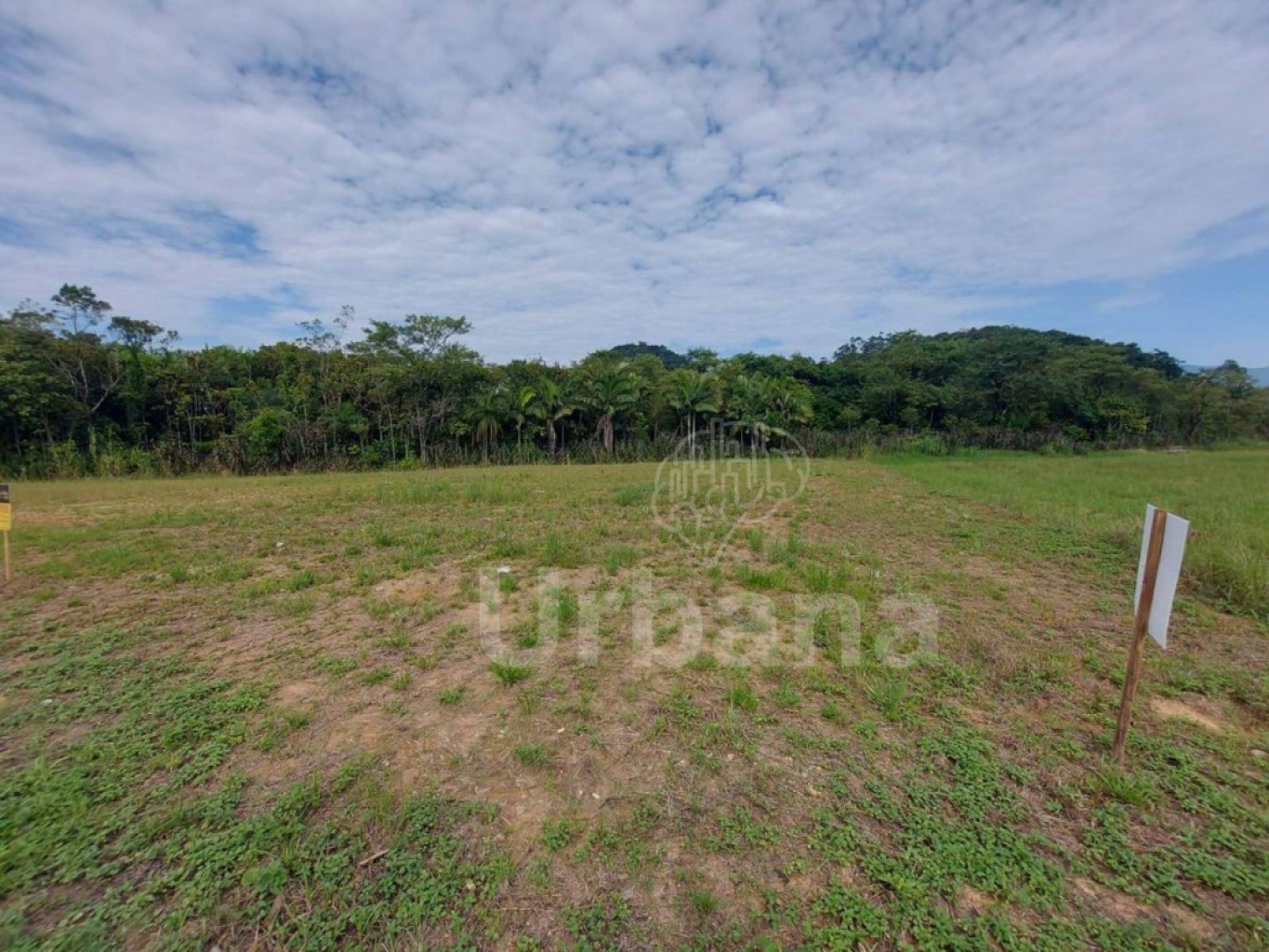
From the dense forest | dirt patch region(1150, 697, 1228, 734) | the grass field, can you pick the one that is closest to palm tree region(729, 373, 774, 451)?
the dense forest

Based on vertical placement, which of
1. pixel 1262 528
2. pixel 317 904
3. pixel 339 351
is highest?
pixel 339 351

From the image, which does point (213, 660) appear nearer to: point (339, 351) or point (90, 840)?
point (90, 840)

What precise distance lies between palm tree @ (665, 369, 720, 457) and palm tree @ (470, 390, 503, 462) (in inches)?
307

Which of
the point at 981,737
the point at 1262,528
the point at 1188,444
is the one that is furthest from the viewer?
the point at 1188,444

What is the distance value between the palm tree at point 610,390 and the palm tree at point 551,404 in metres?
1.06

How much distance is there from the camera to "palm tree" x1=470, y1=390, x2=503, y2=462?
21.9 meters

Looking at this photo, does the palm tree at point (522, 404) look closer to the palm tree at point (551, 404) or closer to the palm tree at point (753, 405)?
the palm tree at point (551, 404)

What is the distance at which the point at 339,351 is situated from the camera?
21.7m

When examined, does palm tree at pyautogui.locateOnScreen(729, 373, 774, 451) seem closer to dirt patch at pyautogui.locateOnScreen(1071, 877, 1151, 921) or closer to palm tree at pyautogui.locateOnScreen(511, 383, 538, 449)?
palm tree at pyautogui.locateOnScreen(511, 383, 538, 449)

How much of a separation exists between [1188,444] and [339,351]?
4781 centimetres

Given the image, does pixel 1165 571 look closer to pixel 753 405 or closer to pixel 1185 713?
pixel 1185 713

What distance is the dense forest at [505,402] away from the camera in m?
17.2

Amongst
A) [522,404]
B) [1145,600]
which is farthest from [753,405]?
[1145,600]

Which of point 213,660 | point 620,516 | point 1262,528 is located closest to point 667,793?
point 213,660
